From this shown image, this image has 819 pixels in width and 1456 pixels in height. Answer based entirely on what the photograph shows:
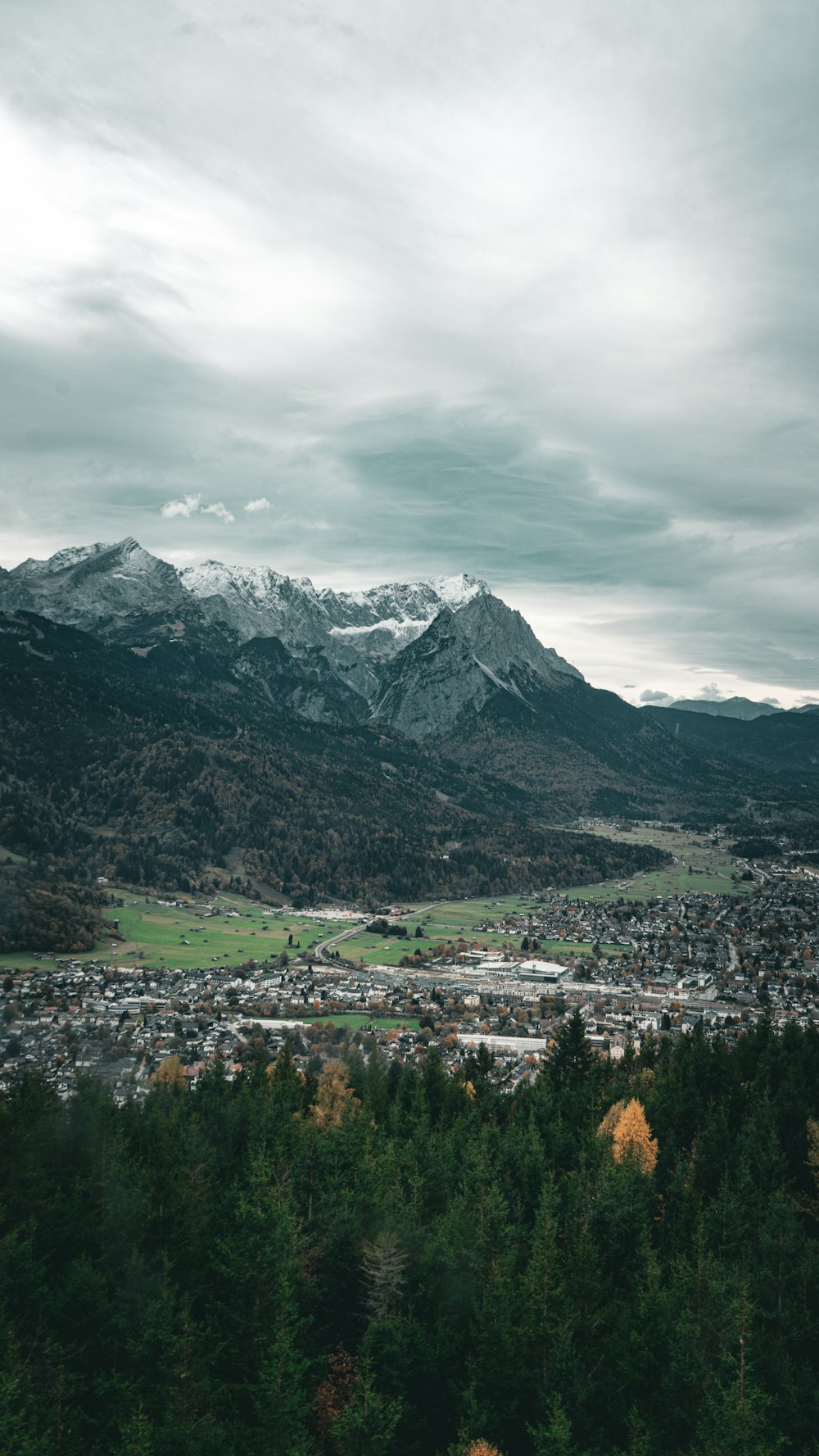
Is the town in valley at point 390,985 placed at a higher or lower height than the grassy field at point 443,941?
higher

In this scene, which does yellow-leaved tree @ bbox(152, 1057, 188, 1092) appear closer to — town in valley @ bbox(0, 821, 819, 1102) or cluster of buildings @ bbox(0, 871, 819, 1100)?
town in valley @ bbox(0, 821, 819, 1102)

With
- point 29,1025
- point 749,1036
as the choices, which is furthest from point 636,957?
point 29,1025

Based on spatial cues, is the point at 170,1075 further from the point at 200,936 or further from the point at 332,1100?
the point at 200,936

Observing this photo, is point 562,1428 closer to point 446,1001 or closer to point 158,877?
point 446,1001

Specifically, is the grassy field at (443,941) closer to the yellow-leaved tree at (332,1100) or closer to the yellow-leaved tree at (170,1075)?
the yellow-leaved tree at (170,1075)

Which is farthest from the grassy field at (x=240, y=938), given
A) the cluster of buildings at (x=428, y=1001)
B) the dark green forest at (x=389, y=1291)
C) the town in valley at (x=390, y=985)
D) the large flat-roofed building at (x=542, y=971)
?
the dark green forest at (x=389, y=1291)

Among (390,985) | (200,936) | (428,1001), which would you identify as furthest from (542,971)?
(200,936)
